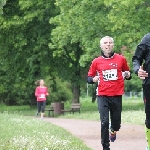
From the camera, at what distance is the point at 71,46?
41.5m

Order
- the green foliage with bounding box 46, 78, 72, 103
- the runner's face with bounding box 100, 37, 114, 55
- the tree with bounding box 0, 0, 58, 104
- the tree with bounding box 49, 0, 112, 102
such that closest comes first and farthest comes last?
the runner's face with bounding box 100, 37, 114, 55 < the tree with bounding box 49, 0, 112, 102 < the tree with bounding box 0, 0, 58, 104 < the green foliage with bounding box 46, 78, 72, 103

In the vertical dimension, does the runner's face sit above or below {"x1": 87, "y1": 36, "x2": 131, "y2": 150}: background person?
above

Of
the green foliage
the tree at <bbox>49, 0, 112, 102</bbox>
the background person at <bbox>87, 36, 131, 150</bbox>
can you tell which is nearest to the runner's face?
the background person at <bbox>87, 36, 131, 150</bbox>

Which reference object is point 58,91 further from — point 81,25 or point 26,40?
point 81,25

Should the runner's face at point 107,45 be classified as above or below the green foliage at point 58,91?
above

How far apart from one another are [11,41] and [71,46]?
15.1 ft

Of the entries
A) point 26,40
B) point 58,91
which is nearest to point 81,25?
point 26,40

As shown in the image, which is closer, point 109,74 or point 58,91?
point 109,74

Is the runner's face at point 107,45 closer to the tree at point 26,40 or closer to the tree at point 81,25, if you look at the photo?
the tree at point 81,25

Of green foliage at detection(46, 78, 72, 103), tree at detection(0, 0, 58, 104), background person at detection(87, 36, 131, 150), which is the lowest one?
green foliage at detection(46, 78, 72, 103)

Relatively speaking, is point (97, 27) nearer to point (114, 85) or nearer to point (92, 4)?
point (92, 4)

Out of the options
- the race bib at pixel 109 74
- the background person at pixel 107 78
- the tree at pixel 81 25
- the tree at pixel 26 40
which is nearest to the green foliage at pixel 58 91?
the tree at pixel 26 40

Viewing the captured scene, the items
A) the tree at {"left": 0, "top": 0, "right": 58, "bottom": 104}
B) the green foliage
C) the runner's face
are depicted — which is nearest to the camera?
the runner's face

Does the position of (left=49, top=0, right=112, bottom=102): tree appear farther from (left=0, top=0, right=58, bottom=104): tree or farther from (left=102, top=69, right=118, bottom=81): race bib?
(left=102, top=69, right=118, bottom=81): race bib
